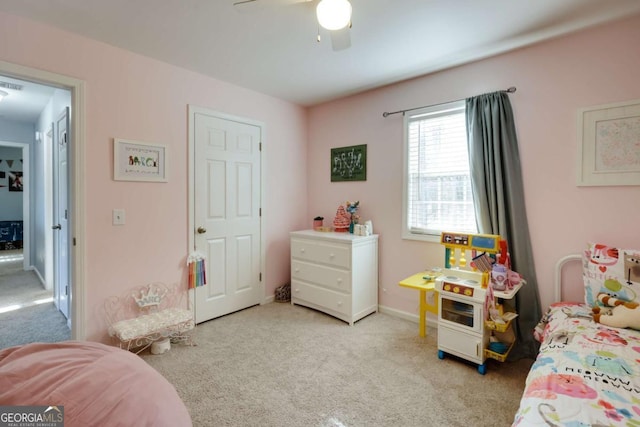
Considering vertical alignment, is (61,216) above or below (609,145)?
below

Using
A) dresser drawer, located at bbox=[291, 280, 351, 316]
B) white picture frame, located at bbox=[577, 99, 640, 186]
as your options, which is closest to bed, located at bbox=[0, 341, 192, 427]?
dresser drawer, located at bbox=[291, 280, 351, 316]

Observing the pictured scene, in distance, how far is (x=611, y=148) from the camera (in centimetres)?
215

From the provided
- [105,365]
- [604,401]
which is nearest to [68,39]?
[105,365]

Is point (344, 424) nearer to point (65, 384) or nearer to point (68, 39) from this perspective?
point (65, 384)

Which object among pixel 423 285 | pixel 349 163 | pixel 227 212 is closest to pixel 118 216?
pixel 227 212

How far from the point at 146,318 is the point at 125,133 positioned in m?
1.56

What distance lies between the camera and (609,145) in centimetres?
216

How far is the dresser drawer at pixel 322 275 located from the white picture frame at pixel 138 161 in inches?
66.0

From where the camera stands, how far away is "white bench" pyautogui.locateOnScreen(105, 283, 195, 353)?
2.38 meters

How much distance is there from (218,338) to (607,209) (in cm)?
325

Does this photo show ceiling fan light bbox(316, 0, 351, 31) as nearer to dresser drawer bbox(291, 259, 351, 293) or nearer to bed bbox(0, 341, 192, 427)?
bed bbox(0, 341, 192, 427)

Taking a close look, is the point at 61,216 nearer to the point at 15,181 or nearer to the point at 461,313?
the point at 461,313

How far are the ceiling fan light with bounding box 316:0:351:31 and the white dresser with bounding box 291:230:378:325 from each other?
76.1 inches
